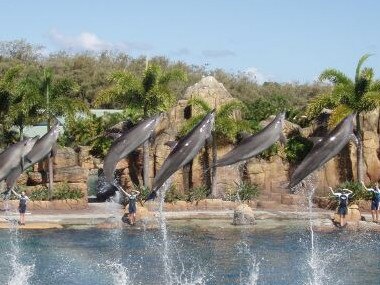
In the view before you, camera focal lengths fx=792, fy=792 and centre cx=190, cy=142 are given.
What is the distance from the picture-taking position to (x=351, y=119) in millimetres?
12188

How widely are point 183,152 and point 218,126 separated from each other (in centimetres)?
1973

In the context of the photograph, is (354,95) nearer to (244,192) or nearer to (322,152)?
(244,192)

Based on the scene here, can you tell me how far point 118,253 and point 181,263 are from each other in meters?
2.15

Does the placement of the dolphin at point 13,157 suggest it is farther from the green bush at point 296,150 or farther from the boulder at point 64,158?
the green bush at point 296,150

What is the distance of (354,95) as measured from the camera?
30.4 metres

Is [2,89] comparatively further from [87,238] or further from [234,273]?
[234,273]

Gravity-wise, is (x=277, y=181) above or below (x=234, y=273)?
above

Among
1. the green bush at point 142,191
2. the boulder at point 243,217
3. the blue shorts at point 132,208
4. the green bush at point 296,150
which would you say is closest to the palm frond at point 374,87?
the green bush at point 296,150


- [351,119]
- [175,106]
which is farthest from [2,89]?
[351,119]

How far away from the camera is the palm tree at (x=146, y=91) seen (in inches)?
1225

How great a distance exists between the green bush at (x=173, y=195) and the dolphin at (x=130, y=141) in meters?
18.5

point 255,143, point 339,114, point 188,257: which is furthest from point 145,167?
point 255,143

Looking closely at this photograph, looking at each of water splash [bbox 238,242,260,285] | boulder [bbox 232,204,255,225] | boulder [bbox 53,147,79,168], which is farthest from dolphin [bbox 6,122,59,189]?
boulder [bbox 53,147,79,168]

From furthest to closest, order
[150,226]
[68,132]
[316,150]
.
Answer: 1. [68,132]
2. [150,226]
3. [316,150]
